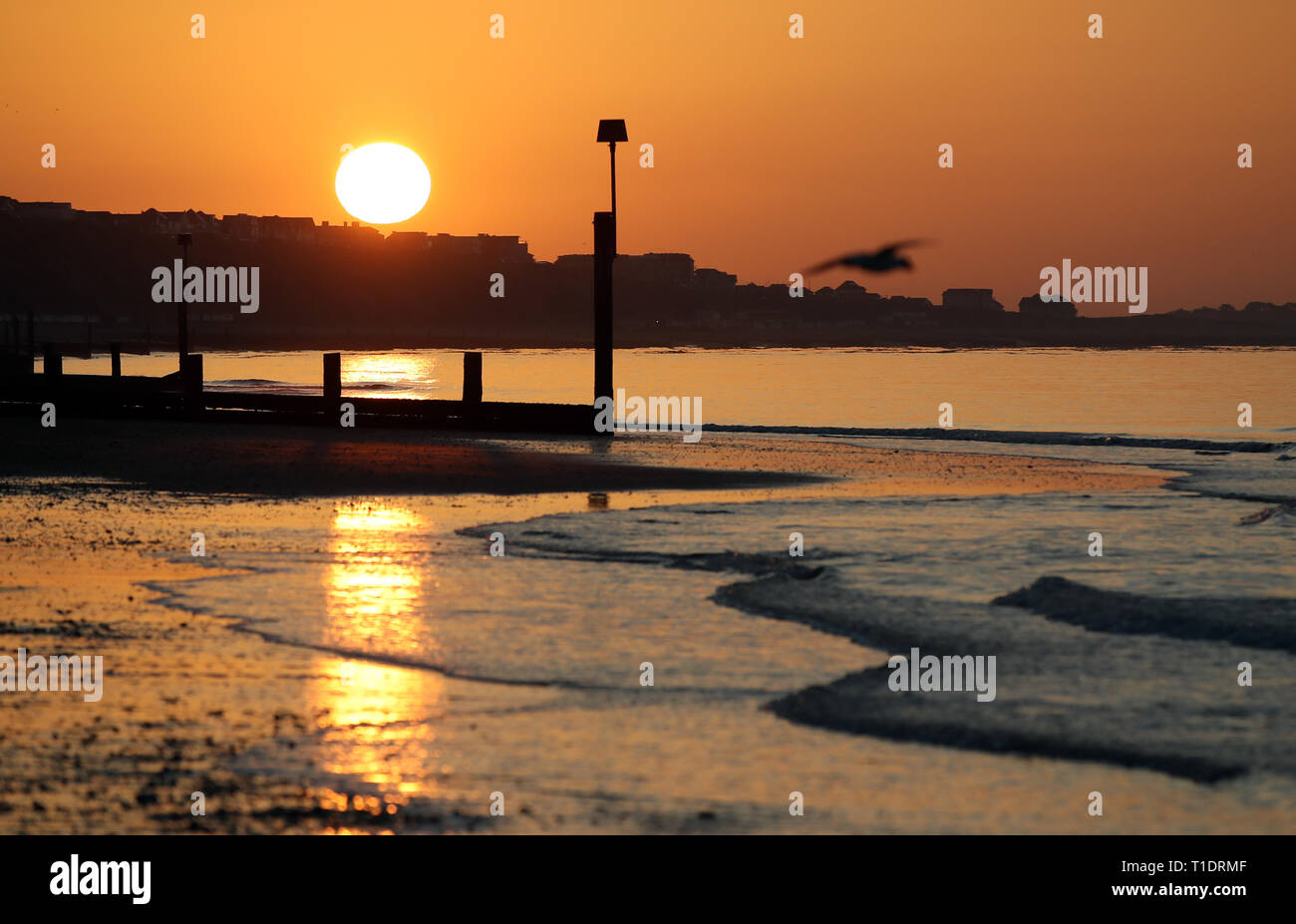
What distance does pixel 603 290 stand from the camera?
33438 millimetres

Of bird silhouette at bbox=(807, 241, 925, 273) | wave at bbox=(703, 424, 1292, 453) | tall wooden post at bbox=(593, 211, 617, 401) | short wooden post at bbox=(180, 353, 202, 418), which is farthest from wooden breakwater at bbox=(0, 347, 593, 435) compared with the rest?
bird silhouette at bbox=(807, 241, 925, 273)

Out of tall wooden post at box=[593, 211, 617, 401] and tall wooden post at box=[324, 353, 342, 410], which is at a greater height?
tall wooden post at box=[593, 211, 617, 401]

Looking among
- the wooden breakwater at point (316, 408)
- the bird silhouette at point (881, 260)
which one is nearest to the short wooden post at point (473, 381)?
the wooden breakwater at point (316, 408)

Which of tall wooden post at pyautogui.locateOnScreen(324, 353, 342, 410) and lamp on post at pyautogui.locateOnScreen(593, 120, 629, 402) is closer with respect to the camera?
lamp on post at pyautogui.locateOnScreen(593, 120, 629, 402)

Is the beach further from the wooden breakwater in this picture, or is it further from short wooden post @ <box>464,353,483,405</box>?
short wooden post @ <box>464,353,483,405</box>

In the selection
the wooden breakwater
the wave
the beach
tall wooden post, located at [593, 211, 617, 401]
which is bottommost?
the beach

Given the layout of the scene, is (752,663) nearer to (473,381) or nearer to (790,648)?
(790,648)

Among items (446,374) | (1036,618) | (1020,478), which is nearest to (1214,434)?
(1020,478)

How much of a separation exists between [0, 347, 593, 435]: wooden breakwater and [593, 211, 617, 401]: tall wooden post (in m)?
1.10

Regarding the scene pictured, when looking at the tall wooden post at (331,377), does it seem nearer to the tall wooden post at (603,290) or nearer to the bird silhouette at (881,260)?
the tall wooden post at (603,290)

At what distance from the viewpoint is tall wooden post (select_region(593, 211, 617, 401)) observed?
32969mm

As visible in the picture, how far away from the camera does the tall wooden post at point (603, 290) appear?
1298 inches
